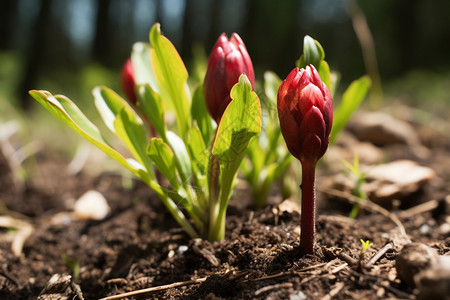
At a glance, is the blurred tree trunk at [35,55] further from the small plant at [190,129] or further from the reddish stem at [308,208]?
the reddish stem at [308,208]

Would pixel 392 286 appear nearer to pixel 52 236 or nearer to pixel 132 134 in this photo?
pixel 132 134

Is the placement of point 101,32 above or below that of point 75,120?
above

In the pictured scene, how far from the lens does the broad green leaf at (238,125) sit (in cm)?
102

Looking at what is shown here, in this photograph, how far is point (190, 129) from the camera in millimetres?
1321

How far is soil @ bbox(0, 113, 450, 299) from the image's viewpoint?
3.22 ft

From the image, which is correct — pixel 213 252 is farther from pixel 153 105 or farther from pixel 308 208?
pixel 153 105

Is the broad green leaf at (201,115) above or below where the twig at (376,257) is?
above

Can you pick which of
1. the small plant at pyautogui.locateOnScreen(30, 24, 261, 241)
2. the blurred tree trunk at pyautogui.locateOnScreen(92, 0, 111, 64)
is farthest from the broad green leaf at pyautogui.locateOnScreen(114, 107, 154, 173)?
the blurred tree trunk at pyautogui.locateOnScreen(92, 0, 111, 64)

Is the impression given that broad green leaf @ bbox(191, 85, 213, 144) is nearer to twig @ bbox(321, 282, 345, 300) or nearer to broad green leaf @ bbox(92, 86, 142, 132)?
broad green leaf @ bbox(92, 86, 142, 132)

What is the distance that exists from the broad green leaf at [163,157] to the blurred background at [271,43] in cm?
95

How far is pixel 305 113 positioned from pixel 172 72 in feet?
2.02

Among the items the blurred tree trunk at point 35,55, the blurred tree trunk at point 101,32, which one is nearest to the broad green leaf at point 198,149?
the blurred tree trunk at point 35,55

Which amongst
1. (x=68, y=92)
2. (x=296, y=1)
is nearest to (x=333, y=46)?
(x=296, y=1)

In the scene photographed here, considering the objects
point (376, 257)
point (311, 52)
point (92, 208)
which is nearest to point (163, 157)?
point (311, 52)
